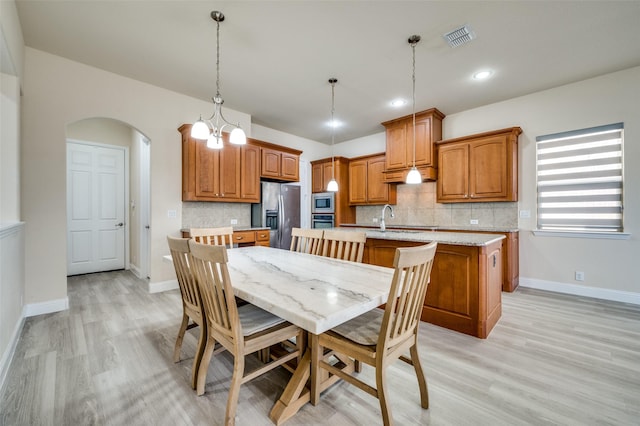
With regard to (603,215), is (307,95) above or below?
above

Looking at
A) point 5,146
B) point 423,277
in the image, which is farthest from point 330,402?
point 5,146

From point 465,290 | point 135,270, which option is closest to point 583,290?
point 465,290

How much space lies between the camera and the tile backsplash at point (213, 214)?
12.8 ft

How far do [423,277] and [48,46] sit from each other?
4237 millimetres

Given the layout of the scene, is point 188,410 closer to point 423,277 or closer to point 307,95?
point 423,277

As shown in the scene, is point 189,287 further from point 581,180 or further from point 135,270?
point 581,180

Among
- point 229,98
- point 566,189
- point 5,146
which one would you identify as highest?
point 229,98

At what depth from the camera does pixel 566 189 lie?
3637mm

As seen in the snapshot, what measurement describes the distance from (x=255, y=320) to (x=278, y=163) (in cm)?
349

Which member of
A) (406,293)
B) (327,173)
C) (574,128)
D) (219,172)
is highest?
(574,128)

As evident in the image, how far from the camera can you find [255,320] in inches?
61.6

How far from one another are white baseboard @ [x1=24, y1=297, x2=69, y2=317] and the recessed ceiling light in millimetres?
5583

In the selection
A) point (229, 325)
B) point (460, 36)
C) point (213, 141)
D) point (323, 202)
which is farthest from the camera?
point (323, 202)

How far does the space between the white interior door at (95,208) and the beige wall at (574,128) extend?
21.2 ft
